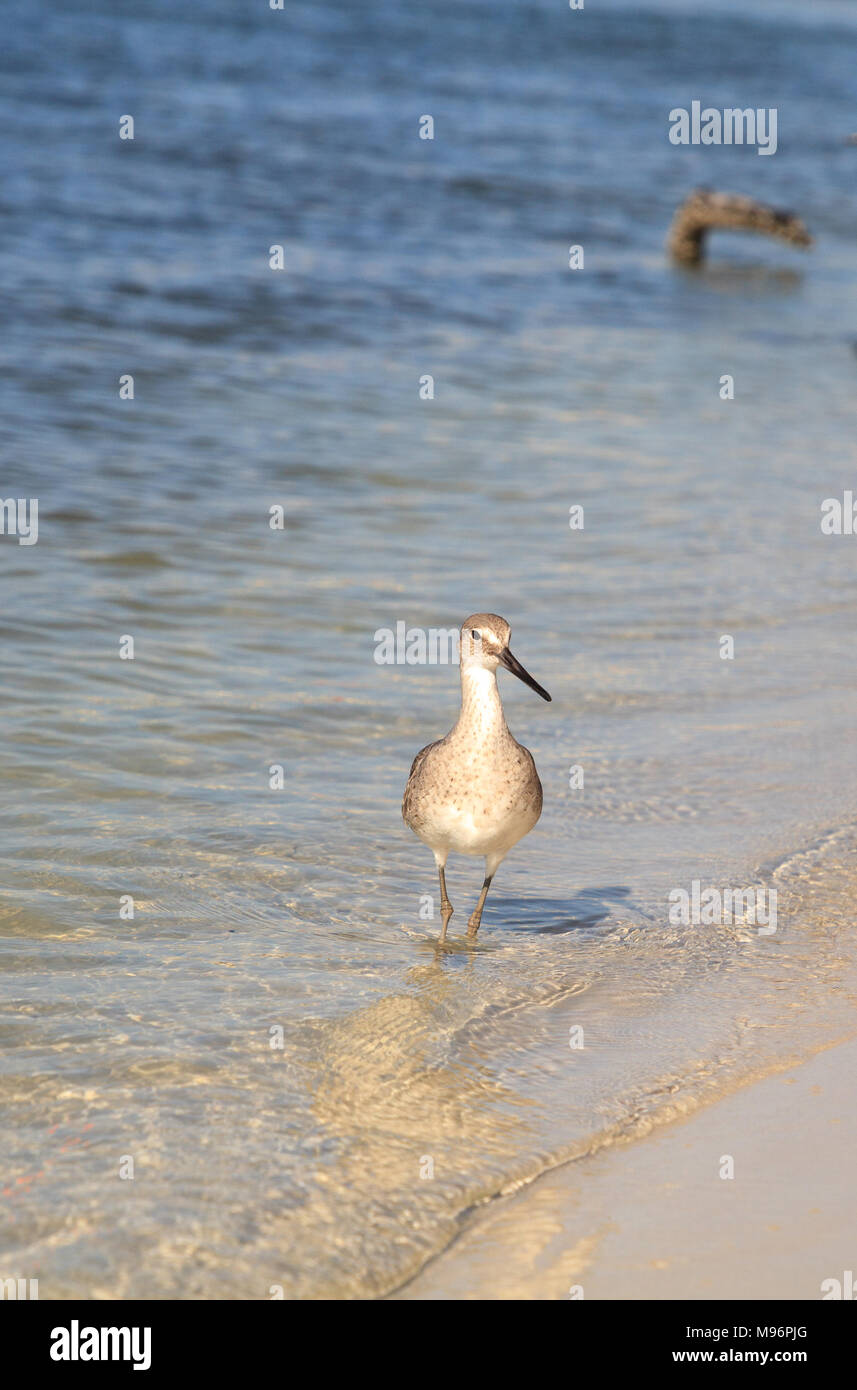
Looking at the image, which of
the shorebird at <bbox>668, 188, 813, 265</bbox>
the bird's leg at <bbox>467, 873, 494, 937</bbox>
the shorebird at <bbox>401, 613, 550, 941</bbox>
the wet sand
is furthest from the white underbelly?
the shorebird at <bbox>668, 188, 813, 265</bbox>

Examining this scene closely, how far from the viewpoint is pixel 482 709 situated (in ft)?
19.0

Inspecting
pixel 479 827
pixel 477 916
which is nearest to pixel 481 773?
pixel 479 827

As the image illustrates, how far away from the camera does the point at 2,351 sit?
14.3 metres

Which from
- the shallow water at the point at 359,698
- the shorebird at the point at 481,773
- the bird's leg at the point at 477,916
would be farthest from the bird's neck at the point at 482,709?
the shallow water at the point at 359,698

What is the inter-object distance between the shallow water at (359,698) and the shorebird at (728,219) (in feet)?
2.03

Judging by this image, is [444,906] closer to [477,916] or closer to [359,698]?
[477,916]

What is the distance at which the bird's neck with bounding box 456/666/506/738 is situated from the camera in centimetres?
579

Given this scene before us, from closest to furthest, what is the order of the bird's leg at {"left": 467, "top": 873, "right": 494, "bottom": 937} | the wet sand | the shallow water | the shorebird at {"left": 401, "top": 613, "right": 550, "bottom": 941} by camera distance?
the wet sand < the shallow water < the shorebird at {"left": 401, "top": 613, "right": 550, "bottom": 941} < the bird's leg at {"left": 467, "top": 873, "right": 494, "bottom": 937}

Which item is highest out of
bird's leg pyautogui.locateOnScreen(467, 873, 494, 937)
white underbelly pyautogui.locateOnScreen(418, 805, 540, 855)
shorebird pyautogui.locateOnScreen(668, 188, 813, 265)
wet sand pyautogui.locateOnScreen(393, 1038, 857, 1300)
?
shorebird pyautogui.locateOnScreen(668, 188, 813, 265)

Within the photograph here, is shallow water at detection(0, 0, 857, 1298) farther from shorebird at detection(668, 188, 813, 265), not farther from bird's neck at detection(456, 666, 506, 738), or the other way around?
bird's neck at detection(456, 666, 506, 738)

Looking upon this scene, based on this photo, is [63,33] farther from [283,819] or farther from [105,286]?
[283,819]

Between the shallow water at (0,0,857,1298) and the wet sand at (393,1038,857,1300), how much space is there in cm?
15

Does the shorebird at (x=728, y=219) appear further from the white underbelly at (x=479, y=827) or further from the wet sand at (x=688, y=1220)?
the wet sand at (x=688, y=1220)

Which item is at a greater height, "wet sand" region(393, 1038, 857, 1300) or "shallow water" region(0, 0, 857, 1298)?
"shallow water" region(0, 0, 857, 1298)
